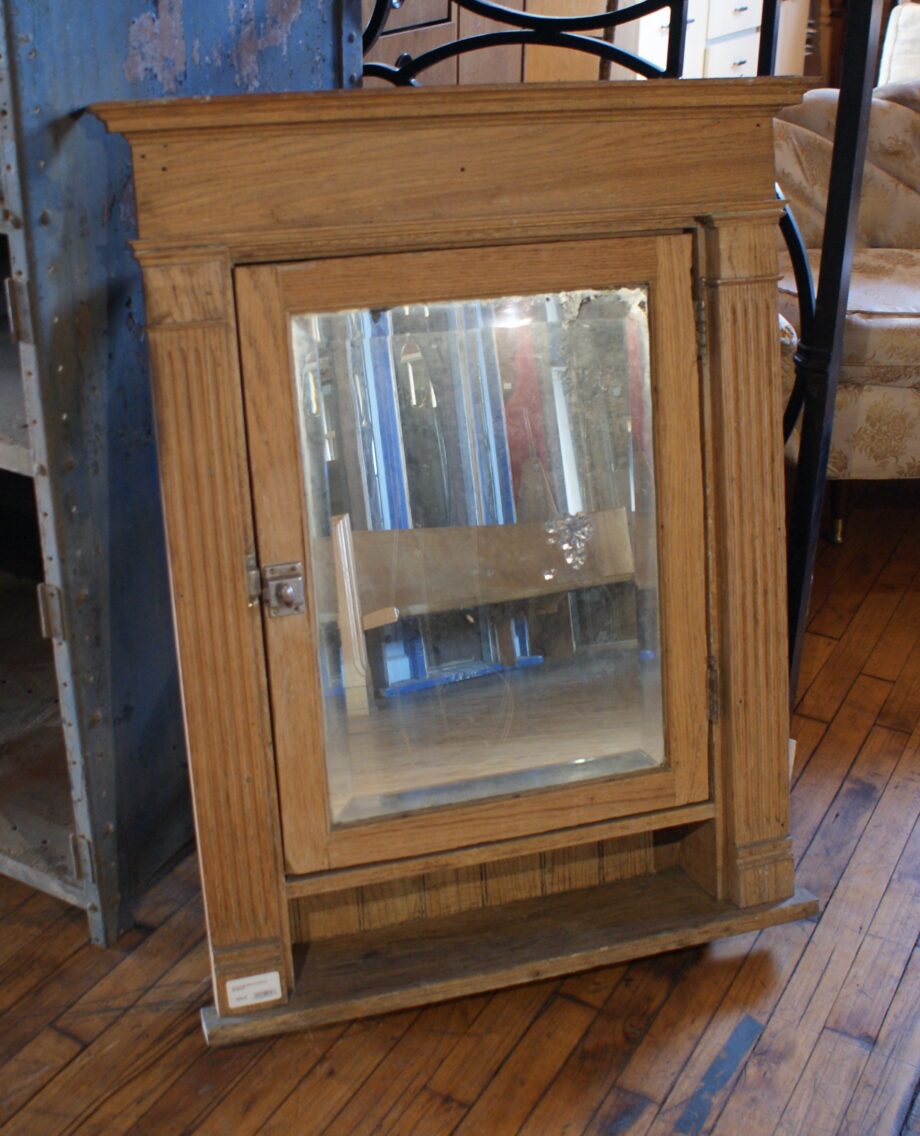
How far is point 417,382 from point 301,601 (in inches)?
10.3

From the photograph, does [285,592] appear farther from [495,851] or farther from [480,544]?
[495,851]

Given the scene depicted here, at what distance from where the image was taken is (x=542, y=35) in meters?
1.82

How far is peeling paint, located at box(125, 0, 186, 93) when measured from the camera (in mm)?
1312

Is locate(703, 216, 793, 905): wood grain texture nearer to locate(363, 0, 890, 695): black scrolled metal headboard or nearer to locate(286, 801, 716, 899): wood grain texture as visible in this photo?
locate(286, 801, 716, 899): wood grain texture

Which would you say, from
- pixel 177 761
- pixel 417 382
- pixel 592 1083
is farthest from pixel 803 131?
pixel 592 1083

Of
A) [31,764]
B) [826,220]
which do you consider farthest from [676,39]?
[31,764]

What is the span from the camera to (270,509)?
124 cm

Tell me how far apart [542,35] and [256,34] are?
0.51 metres

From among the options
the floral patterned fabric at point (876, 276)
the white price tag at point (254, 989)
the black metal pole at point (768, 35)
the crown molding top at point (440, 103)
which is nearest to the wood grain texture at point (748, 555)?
the crown molding top at point (440, 103)

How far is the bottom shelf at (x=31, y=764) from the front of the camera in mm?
1565

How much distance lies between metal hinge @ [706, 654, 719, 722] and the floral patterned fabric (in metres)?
1.06

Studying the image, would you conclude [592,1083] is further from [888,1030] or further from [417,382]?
[417,382]

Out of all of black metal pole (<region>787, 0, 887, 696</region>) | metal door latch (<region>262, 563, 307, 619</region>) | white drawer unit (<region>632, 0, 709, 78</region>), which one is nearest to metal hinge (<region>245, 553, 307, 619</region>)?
metal door latch (<region>262, 563, 307, 619</region>)

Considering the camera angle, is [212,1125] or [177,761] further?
[177,761]
